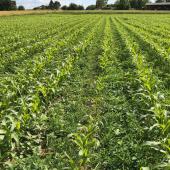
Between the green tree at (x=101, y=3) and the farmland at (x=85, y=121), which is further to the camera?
the green tree at (x=101, y=3)

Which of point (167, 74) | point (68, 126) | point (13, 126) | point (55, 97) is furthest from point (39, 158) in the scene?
point (167, 74)

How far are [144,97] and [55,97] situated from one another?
2282 mm

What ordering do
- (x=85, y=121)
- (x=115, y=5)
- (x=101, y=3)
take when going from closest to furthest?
(x=85, y=121), (x=115, y=5), (x=101, y=3)

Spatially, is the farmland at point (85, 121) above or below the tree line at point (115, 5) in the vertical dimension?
above

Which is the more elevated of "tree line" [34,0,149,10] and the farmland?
the farmland

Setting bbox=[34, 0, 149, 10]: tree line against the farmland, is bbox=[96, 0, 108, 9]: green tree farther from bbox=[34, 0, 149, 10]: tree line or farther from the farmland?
the farmland

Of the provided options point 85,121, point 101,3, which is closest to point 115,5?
point 101,3

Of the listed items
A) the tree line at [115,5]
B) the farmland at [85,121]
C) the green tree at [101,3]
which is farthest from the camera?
the green tree at [101,3]

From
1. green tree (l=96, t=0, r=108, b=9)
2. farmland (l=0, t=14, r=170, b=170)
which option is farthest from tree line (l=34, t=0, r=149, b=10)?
farmland (l=0, t=14, r=170, b=170)

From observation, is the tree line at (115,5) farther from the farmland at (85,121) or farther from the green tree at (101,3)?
the farmland at (85,121)

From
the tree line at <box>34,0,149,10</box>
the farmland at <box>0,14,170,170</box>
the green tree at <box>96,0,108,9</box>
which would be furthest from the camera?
the green tree at <box>96,0,108,9</box>

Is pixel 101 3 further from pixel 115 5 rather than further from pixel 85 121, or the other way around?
pixel 85 121

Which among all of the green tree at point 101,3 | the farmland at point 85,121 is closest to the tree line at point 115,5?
the green tree at point 101,3

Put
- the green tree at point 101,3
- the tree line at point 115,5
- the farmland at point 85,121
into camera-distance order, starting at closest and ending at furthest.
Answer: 1. the farmland at point 85,121
2. the tree line at point 115,5
3. the green tree at point 101,3
